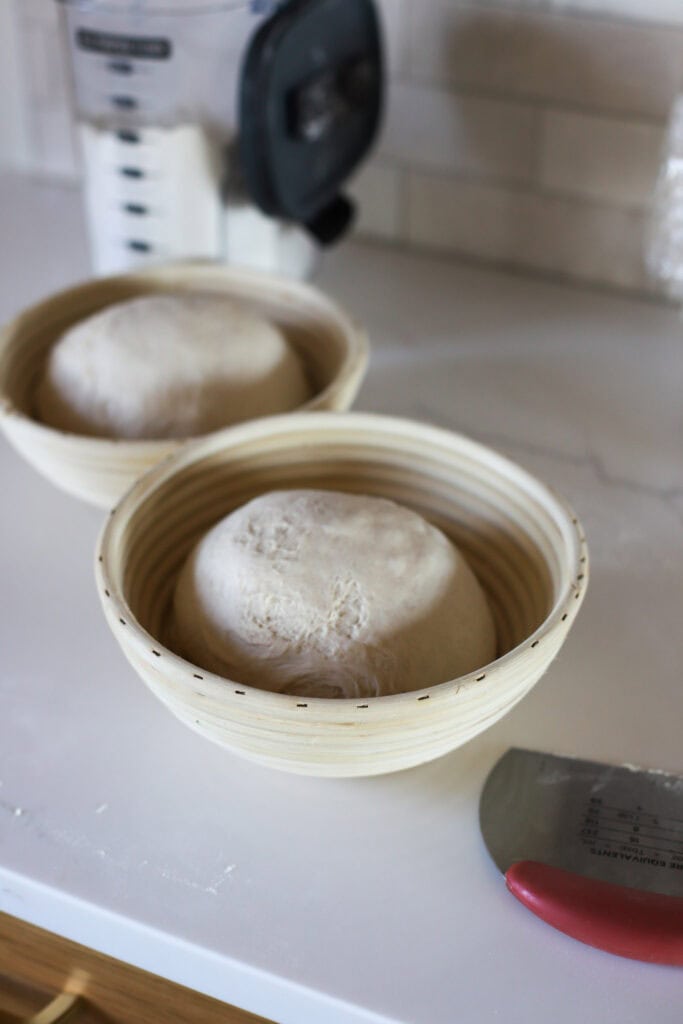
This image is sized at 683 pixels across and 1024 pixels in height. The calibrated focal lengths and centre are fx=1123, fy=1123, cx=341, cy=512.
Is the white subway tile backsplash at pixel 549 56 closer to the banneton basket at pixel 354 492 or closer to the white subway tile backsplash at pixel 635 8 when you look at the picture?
the white subway tile backsplash at pixel 635 8

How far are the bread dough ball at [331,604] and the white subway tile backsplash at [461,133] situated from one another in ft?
1.82

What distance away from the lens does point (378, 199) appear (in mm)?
1161

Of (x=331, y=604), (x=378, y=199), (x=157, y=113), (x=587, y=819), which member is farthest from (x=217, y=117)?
(x=587, y=819)

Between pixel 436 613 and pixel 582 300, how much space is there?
1.90 ft

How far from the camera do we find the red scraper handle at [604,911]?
1.69ft

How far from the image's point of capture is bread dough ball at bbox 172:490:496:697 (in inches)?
22.7

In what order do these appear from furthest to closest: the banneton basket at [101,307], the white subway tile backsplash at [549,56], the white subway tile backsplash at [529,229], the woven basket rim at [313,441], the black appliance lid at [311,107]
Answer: the white subway tile backsplash at [529,229], the white subway tile backsplash at [549,56], the black appliance lid at [311,107], the banneton basket at [101,307], the woven basket rim at [313,441]

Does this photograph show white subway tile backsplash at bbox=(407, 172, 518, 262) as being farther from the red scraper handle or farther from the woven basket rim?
the red scraper handle

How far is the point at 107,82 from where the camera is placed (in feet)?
3.00

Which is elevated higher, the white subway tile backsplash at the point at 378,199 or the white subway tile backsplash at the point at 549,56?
the white subway tile backsplash at the point at 549,56

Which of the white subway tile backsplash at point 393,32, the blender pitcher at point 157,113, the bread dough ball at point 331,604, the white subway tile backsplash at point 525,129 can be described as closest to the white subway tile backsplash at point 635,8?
the white subway tile backsplash at point 525,129

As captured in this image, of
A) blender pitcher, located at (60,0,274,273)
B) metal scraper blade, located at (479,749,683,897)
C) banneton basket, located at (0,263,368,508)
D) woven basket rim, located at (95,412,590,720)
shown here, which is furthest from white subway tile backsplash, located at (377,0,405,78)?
metal scraper blade, located at (479,749,683,897)

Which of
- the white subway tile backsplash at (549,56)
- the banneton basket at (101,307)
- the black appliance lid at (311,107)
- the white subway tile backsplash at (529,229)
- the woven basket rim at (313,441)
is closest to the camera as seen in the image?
the woven basket rim at (313,441)

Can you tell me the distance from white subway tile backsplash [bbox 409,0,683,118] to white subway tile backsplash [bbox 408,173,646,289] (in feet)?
0.32
